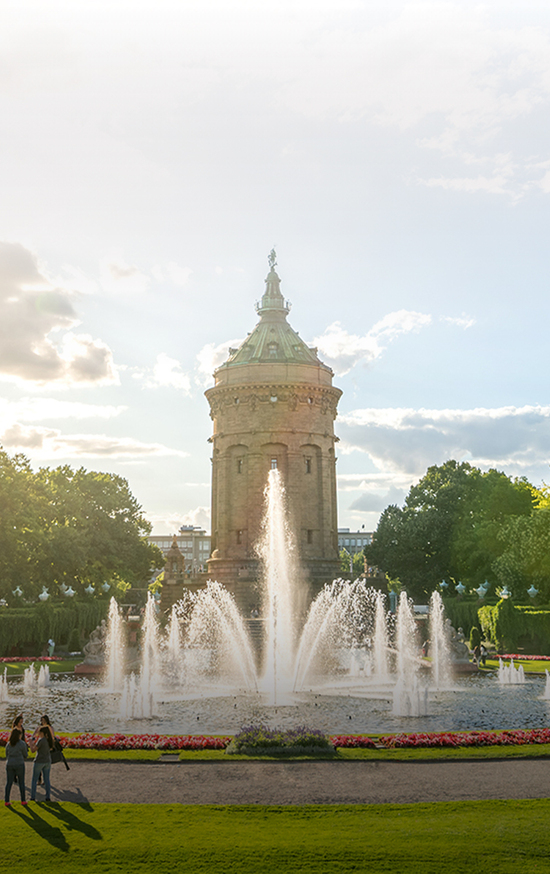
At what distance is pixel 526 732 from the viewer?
1691 cm

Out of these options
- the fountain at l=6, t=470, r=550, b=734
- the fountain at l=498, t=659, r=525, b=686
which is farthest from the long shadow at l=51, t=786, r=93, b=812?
the fountain at l=498, t=659, r=525, b=686

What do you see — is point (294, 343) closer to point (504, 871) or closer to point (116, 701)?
point (116, 701)

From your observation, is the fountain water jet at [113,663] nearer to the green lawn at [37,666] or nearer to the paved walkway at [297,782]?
the green lawn at [37,666]

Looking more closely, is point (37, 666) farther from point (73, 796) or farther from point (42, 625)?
point (73, 796)

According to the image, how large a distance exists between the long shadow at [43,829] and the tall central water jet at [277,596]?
1133 centimetres

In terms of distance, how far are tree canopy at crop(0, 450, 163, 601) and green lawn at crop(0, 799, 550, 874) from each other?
3390cm

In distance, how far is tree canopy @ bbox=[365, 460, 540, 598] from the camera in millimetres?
57062

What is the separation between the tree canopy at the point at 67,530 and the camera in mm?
44269

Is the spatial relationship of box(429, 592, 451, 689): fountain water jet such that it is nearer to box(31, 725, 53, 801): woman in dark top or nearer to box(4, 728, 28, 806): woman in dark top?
box(31, 725, 53, 801): woman in dark top

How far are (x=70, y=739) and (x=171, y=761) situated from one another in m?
2.92

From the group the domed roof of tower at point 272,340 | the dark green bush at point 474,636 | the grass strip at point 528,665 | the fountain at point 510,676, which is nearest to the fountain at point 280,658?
the fountain at point 510,676

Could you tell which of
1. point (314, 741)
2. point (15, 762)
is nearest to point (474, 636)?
point (314, 741)

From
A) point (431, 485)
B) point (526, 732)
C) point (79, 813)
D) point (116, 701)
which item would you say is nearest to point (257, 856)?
point (79, 813)

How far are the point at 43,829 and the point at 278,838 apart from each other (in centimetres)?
354
